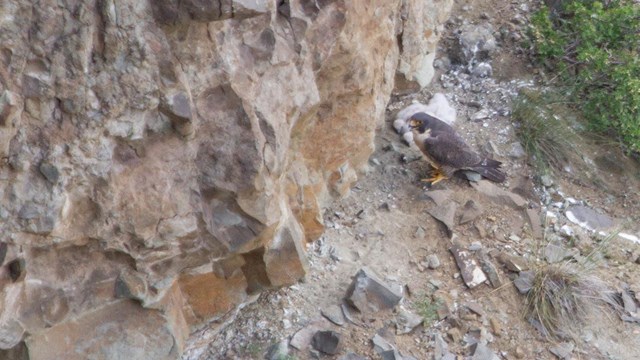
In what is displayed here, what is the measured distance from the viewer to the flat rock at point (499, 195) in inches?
208

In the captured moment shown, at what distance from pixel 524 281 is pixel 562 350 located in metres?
0.48

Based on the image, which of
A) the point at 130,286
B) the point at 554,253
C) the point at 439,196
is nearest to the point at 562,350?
the point at 554,253

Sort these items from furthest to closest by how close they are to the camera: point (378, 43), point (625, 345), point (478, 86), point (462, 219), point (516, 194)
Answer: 1. point (478, 86)
2. point (516, 194)
3. point (462, 219)
4. point (625, 345)
5. point (378, 43)

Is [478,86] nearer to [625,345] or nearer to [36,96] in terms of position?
[625,345]

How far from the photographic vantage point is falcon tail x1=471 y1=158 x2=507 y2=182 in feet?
17.8

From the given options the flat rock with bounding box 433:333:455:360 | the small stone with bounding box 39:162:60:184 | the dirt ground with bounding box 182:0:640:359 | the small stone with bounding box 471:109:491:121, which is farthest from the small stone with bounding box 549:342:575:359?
the small stone with bounding box 39:162:60:184

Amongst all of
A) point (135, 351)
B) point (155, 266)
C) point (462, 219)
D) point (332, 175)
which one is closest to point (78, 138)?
point (155, 266)

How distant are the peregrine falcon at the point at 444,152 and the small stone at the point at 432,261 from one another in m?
0.83

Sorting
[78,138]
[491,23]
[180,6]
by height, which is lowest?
[491,23]

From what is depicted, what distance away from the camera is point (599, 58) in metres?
5.89

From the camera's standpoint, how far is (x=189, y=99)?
287 centimetres

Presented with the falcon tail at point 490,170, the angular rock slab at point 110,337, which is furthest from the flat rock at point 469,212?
the angular rock slab at point 110,337

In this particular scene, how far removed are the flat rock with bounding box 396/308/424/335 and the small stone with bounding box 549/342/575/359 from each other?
84 cm

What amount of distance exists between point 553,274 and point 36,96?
3.37 metres
